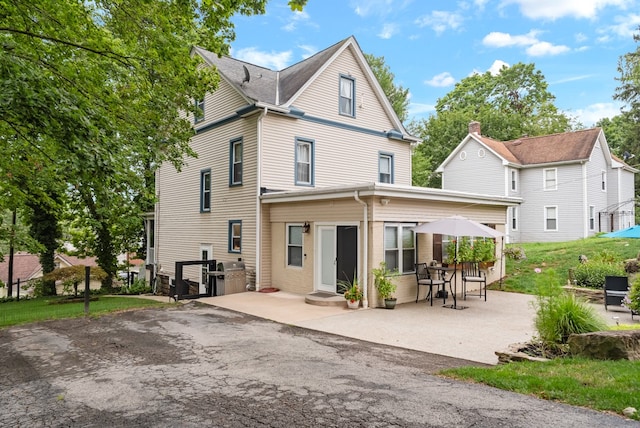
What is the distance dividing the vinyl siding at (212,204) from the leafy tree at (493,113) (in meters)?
20.1

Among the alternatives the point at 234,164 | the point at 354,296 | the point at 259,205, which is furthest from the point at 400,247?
the point at 234,164

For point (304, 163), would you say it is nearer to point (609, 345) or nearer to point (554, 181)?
point (609, 345)

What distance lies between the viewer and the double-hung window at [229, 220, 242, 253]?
14.3 meters

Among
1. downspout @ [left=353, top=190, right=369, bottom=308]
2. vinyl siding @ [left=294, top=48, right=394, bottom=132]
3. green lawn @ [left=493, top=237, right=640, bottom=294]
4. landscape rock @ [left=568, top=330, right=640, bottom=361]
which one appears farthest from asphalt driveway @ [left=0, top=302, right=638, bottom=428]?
vinyl siding @ [left=294, top=48, right=394, bottom=132]

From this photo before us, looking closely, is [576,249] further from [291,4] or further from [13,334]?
[13,334]

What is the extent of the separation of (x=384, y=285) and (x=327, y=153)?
677 cm

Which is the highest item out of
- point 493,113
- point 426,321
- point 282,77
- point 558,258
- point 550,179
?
point 493,113

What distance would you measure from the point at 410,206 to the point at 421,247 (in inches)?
53.6

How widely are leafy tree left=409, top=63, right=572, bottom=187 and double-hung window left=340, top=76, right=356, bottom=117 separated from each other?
16821 millimetres

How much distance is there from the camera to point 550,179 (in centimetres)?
2481

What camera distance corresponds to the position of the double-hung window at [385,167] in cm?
1765

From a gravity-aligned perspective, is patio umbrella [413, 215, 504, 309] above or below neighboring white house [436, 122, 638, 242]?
below

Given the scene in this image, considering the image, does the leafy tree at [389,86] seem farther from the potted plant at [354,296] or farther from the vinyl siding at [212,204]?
the potted plant at [354,296]

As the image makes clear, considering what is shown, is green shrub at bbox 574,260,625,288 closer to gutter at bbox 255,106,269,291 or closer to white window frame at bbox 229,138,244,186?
gutter at bbox 255,106,269,291
